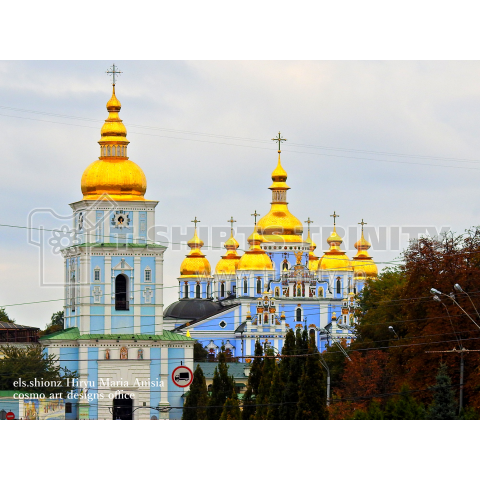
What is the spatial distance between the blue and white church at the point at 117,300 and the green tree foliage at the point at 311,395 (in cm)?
2079

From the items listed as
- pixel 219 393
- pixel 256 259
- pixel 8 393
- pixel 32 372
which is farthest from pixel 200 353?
pixel 219 393

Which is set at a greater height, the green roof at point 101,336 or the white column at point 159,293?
the white column at point 159,293

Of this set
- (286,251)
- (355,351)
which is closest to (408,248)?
(355,351)

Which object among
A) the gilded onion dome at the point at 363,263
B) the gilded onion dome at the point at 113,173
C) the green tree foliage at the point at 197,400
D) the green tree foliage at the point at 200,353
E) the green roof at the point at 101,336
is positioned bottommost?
the green tree foliage at the point at 197,400

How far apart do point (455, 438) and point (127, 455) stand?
2.71 metres

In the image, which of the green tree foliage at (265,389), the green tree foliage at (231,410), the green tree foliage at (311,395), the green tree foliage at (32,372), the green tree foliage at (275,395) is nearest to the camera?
the green tree foliage at (311,395)

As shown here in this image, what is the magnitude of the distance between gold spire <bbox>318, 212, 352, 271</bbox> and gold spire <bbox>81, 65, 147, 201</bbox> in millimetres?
44754

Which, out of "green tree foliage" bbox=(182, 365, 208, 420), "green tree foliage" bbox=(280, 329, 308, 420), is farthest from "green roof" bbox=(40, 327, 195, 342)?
"green tree foliage" bbox=(280, 329, 308, 420)

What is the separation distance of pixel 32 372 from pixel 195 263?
5929cm

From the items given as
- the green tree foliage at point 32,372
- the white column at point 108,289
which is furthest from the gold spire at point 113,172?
the green tree foliage at point 32,372

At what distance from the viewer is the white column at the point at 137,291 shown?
61.2 m

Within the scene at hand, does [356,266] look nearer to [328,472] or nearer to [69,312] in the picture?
[69,312]

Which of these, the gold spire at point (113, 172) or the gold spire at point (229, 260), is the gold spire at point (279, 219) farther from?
the gold spire at point (113, 172)

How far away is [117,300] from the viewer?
61969 mm
